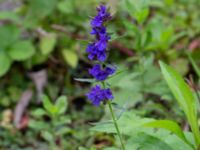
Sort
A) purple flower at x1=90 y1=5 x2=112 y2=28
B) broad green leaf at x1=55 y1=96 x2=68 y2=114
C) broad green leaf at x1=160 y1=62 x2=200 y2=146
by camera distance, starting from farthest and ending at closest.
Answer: broad green leaf at x1=55 y1=96 x2=68 y2=114, broad green leaf at x1=160 y1=62 x2=200 y2=146, purple flower at x1=90 y1=5 x2=112 y2=28

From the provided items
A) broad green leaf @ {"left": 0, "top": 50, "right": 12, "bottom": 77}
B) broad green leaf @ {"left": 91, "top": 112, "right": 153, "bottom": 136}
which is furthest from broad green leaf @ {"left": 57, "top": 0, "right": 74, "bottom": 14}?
broad green leaf @ {"left": 91, "top": 112, "right": 153, "bottom": 136}

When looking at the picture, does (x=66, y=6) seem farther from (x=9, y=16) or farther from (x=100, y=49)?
(x=100, y=49)

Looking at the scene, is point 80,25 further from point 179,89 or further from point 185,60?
point 179,89

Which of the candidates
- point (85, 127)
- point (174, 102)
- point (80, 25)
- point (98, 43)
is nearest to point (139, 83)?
point (174, 102)

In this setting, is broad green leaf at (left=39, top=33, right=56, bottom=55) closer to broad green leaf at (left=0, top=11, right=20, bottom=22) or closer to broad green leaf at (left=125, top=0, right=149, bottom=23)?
broad green leaf at (left=0, top=11, right=20, bottom=22)

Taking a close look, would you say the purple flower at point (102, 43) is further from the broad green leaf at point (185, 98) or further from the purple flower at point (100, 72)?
the broad green leaf at point (185, 98)

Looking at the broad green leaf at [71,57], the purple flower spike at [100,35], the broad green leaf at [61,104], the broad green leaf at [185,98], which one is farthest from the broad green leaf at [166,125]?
the broad green leaf at [71,57]

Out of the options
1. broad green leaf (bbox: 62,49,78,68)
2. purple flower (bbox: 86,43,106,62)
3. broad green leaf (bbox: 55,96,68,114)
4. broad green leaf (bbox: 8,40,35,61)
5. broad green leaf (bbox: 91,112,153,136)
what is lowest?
broad green leaf (bbox: 91,112,153,136)
